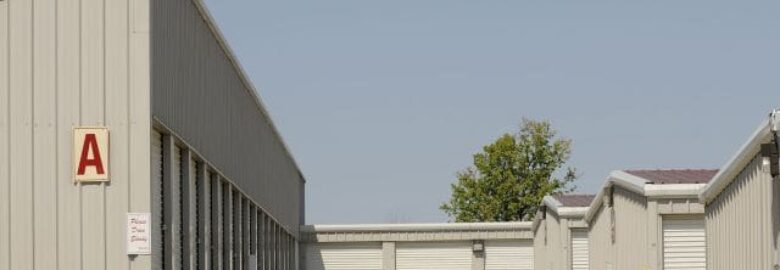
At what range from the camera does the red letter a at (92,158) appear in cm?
1992

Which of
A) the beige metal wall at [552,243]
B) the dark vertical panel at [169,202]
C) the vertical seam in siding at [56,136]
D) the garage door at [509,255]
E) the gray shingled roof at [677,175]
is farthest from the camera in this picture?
the garage door at [509,255]

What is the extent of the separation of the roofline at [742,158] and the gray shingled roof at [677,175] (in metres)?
4.77

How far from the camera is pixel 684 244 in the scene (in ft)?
96.3

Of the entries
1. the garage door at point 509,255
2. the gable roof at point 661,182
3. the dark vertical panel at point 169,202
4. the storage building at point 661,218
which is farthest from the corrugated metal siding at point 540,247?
the dark vertical panel at point 169,202

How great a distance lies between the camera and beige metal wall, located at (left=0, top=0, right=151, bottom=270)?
19.9m

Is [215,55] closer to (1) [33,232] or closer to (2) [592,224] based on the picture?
(1) [33,232]

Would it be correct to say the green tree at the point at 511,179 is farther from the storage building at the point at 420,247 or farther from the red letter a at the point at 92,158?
the red letter a at the point at 92,158

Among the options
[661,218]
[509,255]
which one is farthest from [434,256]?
[661,218]

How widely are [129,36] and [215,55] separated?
8269 mm

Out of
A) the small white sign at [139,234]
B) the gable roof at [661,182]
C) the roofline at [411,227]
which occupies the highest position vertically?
the roofline at [411,227]

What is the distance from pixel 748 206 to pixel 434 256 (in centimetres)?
4167

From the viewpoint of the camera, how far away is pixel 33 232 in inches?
793

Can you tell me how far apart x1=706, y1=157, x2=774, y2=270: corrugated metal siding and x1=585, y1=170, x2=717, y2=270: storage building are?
378 cm

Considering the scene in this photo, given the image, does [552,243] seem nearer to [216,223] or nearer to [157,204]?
[216,223]
